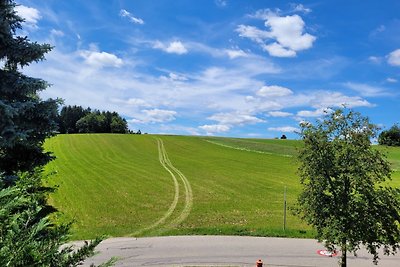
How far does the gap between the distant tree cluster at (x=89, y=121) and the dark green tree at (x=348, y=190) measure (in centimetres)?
12421

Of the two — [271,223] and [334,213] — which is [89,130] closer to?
[271,223]

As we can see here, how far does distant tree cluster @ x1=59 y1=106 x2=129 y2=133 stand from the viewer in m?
128

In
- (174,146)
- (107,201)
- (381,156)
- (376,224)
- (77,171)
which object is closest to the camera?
(376,224)

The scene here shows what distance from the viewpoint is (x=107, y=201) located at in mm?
29312

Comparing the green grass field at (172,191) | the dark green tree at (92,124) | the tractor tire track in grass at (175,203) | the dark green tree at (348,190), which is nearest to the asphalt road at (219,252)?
the green grass field at (172,191)

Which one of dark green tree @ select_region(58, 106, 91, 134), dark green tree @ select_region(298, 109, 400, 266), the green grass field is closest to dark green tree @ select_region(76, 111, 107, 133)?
dark green tree @ select_region(58, 106, 91, 134)

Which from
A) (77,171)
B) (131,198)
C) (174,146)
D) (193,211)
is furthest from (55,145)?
(193,211)

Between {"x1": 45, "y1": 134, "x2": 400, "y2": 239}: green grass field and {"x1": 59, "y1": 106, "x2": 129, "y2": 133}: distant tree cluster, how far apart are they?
194 ft

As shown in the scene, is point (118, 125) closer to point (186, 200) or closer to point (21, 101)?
point (186, 200)

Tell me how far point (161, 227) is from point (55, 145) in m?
57.0

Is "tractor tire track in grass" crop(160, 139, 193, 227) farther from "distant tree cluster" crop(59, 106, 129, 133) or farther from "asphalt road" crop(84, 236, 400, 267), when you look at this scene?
"distant tree cluster" crop(59, 106, 129, 133)

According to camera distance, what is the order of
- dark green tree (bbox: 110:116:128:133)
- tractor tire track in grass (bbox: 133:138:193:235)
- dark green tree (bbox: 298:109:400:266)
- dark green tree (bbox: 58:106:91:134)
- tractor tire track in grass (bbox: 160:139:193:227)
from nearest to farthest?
1. dark green tree (bbox: 298:109:400:266)
2. tractor tire track in grass (bbox: 133:138:193:235)
3. tractor tire track in grass (bbox: 160:139:193:227)
4. dark green tree (bbox: 110:116:128:133)
5. dark green tree (bbox: 58:106:91:134)

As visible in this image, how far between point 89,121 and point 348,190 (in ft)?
411

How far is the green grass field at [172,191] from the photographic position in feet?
71.8
